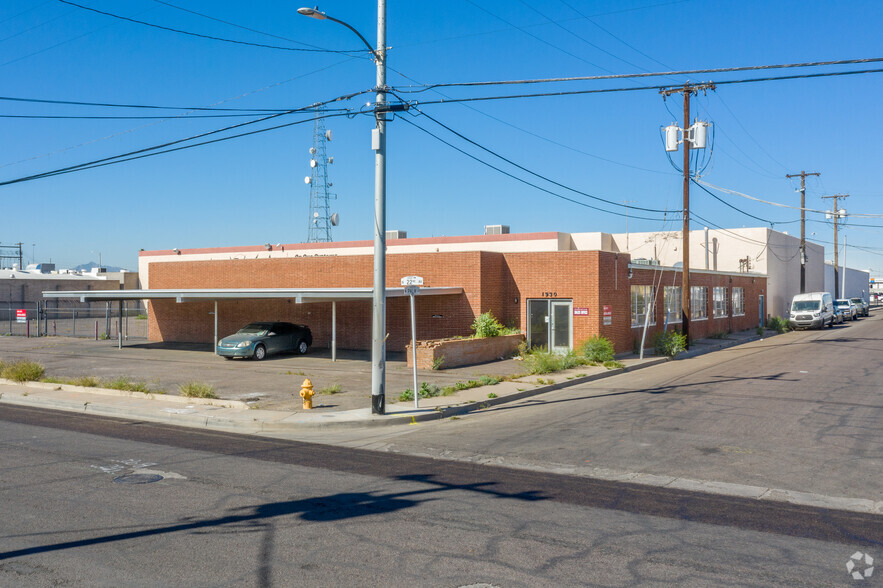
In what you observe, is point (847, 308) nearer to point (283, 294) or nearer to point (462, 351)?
point (462, 351)

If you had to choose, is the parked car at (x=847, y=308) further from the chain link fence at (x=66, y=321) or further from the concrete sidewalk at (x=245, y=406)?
the chain link fence at (x=66, y=321)

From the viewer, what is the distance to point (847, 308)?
56.2m

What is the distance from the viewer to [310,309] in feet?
98.2

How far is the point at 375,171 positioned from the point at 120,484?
Answer: 802 cm

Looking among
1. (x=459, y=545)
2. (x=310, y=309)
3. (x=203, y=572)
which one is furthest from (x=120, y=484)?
(x=310, y=309)

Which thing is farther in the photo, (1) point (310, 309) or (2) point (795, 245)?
(2) point (795, 245)

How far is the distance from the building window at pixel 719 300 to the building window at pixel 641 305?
9.09 metres

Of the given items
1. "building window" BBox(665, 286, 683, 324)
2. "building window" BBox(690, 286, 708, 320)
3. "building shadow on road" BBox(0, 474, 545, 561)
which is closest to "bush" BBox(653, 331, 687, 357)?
"building window" BBox(665, 286, 683, 324)

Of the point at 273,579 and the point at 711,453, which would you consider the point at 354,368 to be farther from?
the point at 273,579

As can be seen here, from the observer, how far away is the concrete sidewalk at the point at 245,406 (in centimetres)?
1363

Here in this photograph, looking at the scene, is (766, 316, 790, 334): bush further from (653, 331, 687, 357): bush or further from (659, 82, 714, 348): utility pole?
(653, 331, 687, 357): bush

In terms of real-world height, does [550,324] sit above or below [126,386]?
above

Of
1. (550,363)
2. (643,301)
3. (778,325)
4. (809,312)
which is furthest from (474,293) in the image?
(809,312)

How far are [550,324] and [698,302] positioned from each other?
12.2m
